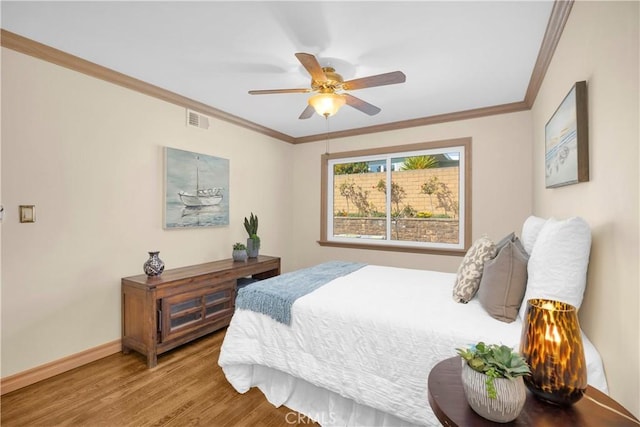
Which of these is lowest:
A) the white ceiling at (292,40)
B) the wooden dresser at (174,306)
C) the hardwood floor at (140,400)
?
the hardwood floor at (140,400)

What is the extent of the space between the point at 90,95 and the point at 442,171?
362 cm

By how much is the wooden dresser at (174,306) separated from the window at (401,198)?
1792 millimetres

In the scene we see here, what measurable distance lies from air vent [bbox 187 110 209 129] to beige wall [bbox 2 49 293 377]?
9 cm

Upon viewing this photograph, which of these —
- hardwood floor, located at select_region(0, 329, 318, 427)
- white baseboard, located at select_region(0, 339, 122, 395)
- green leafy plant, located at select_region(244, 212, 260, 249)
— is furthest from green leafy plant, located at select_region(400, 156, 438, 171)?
white baseboard, located at select_region(0, 339, 122, 395)

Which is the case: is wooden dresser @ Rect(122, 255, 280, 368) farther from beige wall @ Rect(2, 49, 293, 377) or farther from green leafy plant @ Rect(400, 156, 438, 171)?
green leafy plant @ Rect(400, 156, 438, 171)

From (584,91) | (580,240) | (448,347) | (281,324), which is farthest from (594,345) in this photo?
(281,324)

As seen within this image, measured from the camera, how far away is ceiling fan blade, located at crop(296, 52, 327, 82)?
1.75 metres

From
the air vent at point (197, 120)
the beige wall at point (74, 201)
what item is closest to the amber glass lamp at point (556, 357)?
the beige wall at point (74, 201)

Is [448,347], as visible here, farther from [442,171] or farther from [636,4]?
[442,171]

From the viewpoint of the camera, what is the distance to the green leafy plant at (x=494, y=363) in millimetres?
800

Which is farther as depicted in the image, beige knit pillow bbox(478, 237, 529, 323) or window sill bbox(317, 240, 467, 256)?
window sill bbox(317, 240, 467, 256)

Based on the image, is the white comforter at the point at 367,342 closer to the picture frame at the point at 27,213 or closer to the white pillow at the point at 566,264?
the white pillow at the point at 566,264

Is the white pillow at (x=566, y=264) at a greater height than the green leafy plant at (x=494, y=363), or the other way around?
the white pillow at (x=566, y=264)

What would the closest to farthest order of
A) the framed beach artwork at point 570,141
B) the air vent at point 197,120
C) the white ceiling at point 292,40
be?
the framed beach artwork at point 570,141 → the white ceiling at point 292,40 → the air vent at point 197,120
